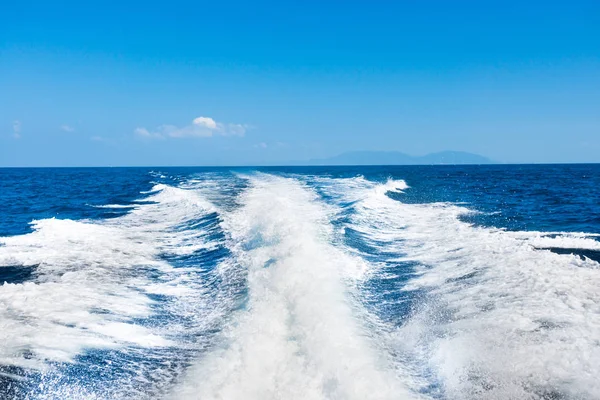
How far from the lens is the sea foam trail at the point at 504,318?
5.56 m

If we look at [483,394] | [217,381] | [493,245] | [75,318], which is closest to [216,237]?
[75,318]

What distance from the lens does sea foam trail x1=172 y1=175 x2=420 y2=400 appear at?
5.54 metres

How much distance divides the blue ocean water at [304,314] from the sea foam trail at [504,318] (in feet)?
0.11

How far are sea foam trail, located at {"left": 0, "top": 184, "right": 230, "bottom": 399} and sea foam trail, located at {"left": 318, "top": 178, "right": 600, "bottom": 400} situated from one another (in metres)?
3.95

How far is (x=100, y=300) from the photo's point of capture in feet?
30.8

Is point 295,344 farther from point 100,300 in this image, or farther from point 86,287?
point 86,287

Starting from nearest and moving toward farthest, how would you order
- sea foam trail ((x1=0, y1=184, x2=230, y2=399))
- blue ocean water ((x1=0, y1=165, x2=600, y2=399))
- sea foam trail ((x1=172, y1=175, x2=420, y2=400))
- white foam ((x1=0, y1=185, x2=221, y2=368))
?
1. sea foam trail ((x1=172, y1=175, x2=420, y2=400))
2. blue ocean water ((x1=0, y1=165, x2=600, y2=399))
3. sea foam trail ((x1=0, y1=184, x2=230, y2=399))
4. white foam ((x1=0, y1=185, x2=221, y2=368))

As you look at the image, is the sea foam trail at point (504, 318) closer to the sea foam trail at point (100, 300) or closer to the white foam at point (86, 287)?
the sea foam trail at point (100, 300)

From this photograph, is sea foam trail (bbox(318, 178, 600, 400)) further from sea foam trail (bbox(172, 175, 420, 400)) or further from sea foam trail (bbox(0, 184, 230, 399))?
sea foam trail (bbox(0, 184, 230, 399))

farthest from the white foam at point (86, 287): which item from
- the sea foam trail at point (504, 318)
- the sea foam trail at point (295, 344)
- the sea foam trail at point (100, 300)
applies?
the sea foam trail at point (504, 318)

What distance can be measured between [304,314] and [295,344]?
108 cm

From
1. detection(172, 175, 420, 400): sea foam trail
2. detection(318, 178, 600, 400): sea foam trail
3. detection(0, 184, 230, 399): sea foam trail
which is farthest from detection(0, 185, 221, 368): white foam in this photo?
detection(318, 178, 600, 400): sea foam trail

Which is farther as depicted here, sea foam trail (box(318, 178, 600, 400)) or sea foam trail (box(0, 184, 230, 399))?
sea foam trail (box(0, 184, 230, 399))

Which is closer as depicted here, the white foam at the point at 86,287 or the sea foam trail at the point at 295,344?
the sea foam trail at the point at 295,344
